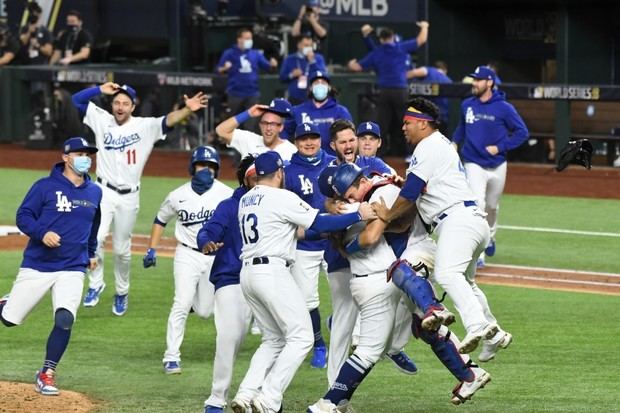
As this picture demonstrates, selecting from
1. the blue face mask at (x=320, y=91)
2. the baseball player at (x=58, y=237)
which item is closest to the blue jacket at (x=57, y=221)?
the baseball player at (x=58, y=237)

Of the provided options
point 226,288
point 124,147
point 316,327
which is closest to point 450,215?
point 226,288

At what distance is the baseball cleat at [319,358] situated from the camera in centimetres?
1145

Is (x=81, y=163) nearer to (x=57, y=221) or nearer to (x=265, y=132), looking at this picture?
(x=57, y=221)

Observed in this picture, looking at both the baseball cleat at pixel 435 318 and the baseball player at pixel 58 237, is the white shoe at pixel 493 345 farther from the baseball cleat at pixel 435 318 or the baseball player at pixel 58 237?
the baseball player at pixel 58 237

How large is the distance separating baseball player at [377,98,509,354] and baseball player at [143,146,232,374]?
2292 millimetres

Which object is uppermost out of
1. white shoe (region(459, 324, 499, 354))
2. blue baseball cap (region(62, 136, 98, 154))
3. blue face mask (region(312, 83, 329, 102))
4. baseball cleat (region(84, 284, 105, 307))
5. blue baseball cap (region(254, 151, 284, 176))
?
blue baseball cap (region(254, 151, 284, 176))

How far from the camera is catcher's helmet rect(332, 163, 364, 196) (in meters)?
9.08

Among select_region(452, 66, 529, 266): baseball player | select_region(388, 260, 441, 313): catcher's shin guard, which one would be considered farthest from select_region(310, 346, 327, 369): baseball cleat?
select_region(452, 66, 529, 266): baseball player

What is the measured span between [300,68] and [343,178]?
1347cm

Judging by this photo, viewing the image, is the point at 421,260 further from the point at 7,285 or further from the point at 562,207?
the point at 562,207

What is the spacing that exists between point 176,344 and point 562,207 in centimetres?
989

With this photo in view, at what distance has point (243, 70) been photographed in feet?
76.6

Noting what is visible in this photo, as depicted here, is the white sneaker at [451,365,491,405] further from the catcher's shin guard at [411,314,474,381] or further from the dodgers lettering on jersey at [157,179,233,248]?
the dodgers lettering on jersey at [157,179,233,248]

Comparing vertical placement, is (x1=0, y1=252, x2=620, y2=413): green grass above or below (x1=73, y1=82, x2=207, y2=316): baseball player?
below
